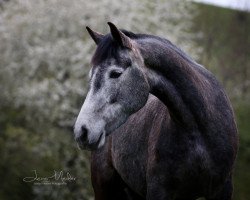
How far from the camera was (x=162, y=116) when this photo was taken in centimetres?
532

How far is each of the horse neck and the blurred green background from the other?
7.11 m

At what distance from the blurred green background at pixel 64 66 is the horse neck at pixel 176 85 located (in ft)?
23.3

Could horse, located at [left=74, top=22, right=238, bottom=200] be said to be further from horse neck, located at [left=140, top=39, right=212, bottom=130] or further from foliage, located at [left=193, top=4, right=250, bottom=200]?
foliage, located at [left=193, top=4, right=250, bottom=200]

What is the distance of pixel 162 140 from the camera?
5.10 m

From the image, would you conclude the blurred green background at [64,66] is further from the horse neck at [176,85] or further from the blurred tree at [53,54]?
Result: the horse neck at [176,85]

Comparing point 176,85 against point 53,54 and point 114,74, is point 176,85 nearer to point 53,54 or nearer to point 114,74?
point 114,74

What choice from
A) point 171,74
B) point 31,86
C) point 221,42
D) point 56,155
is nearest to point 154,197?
point 171,74

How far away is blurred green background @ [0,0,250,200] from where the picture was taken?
12961mm

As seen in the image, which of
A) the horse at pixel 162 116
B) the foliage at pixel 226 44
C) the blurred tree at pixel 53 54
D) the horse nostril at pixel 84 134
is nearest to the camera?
the horse nostril at pixel 84 134

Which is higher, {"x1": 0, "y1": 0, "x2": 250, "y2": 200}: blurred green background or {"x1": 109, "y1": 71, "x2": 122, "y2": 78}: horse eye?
{"x1": 109, "y1": 71, "x2": 122, "y2": 78}: horse eye

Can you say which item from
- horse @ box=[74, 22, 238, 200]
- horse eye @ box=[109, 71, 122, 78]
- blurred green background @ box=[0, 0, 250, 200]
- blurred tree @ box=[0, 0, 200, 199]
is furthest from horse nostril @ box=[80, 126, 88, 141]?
blurred tree @ box=[0, 0, 200, 199]

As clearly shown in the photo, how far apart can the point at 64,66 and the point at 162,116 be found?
12.0 meters

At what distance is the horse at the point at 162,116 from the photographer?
4500 mm

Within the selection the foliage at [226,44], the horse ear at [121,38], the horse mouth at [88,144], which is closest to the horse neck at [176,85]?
the horse ear at [121,38]
